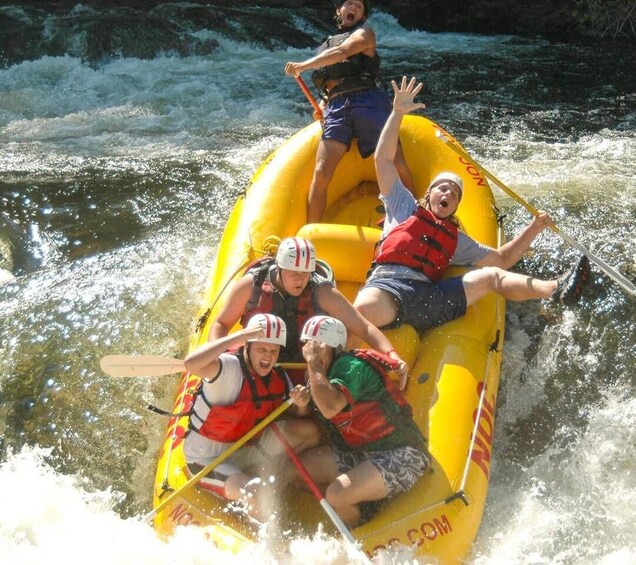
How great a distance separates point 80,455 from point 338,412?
1.66 metres

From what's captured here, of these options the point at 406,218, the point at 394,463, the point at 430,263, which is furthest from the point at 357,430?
the point at 406,218

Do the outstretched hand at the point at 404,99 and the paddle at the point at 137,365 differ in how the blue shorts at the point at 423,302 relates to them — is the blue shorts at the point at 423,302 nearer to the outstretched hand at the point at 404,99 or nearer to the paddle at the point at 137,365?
the outstretched hand at the point at 404,99

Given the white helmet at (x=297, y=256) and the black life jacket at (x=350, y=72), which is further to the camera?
the black life jacket at (x=350, y=72)

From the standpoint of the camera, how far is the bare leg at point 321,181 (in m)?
5.14

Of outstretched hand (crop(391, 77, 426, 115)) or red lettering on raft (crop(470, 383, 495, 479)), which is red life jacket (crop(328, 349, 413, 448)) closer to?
red lettering on raft (crop(470, 383, 495, 479))

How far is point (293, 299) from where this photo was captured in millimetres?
3695

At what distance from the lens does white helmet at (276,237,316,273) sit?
3.57 metres

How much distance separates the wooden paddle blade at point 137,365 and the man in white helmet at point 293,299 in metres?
0.44

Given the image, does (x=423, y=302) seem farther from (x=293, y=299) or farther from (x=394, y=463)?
(x=394, y=463)

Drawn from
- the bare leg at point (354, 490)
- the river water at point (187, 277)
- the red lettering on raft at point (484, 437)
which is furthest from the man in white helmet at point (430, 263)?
the bare leg at point (354, 490)

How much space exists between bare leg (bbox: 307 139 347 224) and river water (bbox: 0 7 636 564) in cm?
91

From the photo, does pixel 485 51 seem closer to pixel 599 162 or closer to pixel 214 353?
pixel 599 162

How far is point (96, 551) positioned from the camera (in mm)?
3303

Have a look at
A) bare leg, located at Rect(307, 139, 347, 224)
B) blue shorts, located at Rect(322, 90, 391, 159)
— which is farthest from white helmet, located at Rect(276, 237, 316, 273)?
blue shorts, located at Rect(322, 90, 391, 159)
